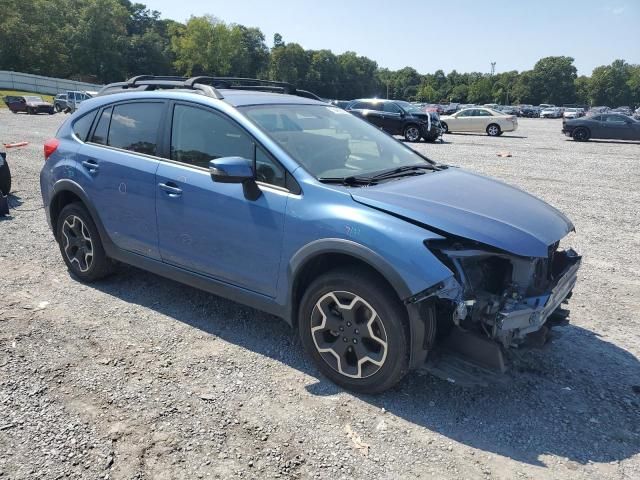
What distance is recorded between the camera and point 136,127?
4.34 meters

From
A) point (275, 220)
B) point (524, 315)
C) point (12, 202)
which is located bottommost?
point (12, 202)

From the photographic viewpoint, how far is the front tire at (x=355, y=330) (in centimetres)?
299

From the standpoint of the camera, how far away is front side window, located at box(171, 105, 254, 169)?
12.0 feet

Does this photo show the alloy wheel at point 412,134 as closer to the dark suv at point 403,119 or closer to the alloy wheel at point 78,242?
the dark suv at point 403,119

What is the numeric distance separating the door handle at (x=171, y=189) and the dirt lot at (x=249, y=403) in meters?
1.07

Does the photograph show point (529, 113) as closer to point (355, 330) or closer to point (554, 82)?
point (554, 82)

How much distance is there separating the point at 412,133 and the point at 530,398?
760 inches

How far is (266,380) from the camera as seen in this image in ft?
11.2

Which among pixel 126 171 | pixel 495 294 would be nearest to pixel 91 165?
pixel 126 171

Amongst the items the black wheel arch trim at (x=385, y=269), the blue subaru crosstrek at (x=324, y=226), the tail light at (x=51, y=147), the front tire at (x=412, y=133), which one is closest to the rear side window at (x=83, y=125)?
the blue subaru crosstrek at (x=324, y=226)

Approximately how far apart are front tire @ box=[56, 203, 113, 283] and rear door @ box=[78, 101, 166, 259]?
271mm

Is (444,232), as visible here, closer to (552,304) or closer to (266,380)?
(552,304)

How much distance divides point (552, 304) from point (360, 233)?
4.10 ft

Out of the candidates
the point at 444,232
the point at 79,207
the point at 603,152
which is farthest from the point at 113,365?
the point at 603,152
